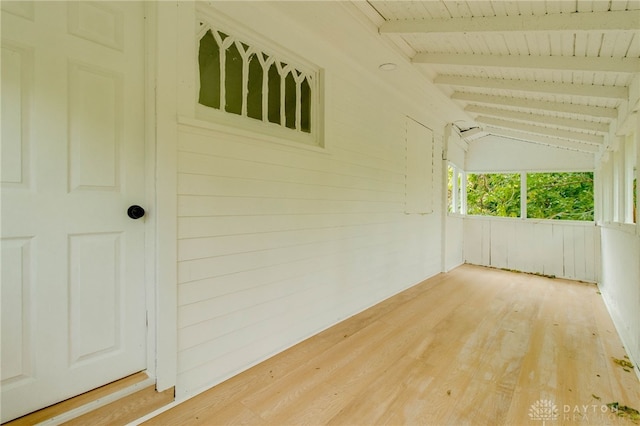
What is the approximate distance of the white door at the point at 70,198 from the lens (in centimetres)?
130

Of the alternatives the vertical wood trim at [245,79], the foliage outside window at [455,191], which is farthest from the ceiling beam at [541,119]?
the vertical wood trim at [245,79]

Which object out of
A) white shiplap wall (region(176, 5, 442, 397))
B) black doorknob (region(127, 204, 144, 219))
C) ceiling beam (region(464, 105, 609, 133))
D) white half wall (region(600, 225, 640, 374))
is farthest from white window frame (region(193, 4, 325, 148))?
ceiling beam (region(464, 105, 609, 133))

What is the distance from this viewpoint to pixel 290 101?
2.47m

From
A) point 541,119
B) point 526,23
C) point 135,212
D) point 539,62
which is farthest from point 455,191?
point 135,212

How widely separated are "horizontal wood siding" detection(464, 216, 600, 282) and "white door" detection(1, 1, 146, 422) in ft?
20.6

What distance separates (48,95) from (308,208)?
67.9 inches

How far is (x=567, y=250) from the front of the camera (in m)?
5.22

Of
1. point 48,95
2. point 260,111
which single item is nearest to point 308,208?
point 260,111

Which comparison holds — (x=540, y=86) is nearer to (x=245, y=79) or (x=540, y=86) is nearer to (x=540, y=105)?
(x=540, y=105)

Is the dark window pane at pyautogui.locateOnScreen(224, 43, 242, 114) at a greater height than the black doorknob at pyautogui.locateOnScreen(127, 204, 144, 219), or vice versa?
the dark window pane at pyautogui.locateOnScreen(224, 43, 242, 114)

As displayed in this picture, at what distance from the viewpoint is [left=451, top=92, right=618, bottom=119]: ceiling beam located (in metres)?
3.14

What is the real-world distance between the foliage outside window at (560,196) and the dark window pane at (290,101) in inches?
216

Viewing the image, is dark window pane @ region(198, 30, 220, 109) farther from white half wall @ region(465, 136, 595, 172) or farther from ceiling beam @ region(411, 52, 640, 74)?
white half wall @ region(465, 136, 595, 172)

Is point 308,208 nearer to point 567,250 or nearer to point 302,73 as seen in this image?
point 302,73
